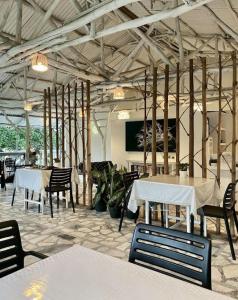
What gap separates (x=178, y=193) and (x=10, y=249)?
2.41 metres

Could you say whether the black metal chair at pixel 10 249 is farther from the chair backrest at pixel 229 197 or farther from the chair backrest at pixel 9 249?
the chair backrest at pixel 229 197

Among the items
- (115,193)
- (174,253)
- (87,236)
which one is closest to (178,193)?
(87,236)

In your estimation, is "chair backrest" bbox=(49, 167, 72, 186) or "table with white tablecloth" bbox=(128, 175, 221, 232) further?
"chair backrest" bbox=(49, 167, 72, 186)

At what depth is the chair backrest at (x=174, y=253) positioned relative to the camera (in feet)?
4.83

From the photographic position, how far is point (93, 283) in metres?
1.30

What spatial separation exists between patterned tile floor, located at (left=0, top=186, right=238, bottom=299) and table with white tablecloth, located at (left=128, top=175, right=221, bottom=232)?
22.4 inches

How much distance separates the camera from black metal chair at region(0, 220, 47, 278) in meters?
1.76

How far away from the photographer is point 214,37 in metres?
5.61

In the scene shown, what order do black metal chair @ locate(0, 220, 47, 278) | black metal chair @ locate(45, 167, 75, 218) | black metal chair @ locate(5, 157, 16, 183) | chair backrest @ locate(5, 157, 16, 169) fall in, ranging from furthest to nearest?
1. chair backrest @ locate(5, 157, 16, 169)
2. black metal chair @ locate(5, 157, 16, 183)
3. black metal chair @ locate(45, 167, 75, 218)
4. black metal chair @ locate(0, 220, 47, 278)

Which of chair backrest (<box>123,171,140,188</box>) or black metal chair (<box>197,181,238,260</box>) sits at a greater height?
chair backrest (<box>123,171,140,188</box>)

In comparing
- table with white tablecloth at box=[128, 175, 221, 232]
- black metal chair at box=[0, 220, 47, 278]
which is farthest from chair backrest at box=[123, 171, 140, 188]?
black metal chair at box=[0, 220, 47, 278]

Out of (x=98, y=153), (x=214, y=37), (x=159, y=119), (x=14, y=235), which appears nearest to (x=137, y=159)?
(x=159, y=119)

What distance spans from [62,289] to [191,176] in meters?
3.69

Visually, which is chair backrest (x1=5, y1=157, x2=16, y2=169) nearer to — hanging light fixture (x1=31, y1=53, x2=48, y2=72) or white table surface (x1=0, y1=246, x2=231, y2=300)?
hanging light fixture (x1=31, y1=53, x2=48, y2=72)
